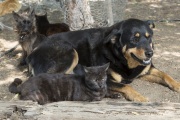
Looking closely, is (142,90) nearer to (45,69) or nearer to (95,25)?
(45,69)

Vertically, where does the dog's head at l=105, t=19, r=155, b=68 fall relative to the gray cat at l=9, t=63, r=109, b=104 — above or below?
above

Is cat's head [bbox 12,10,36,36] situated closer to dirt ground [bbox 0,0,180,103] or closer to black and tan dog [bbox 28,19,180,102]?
dirt ground [bbox 0,0,180,103]

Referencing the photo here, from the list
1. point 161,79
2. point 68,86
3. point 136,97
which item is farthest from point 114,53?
point 68,86

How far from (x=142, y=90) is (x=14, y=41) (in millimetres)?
3893

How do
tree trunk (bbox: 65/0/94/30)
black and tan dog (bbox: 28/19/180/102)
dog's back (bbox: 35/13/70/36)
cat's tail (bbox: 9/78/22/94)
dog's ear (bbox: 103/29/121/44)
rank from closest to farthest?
cat's tail (bbox: 9/78/22/94) < black and tan dog (bbox: 28/19/180/102) < dog's ear (bbox: 103/29/121/44) < dog's back (bbox: 35/13/70/36) < tree trunk (bbox: 65/0/94/30)

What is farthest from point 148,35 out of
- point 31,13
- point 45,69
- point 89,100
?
point 31,13

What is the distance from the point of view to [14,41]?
332 inches

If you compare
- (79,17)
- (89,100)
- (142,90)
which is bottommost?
(142,90)

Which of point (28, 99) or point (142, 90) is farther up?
point (28, 99)

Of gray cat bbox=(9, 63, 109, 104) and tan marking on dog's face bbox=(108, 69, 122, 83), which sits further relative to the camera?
tan marking on dog's face bbox=(108, 69, 122, 83)

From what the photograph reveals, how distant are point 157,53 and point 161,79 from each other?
148 cm

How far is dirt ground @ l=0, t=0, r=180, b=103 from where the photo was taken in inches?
227

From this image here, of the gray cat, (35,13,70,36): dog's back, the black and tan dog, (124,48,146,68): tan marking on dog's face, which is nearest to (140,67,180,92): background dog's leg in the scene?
the black and tan dog

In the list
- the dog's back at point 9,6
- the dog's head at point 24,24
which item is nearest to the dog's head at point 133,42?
the dog's head at point 24,24
